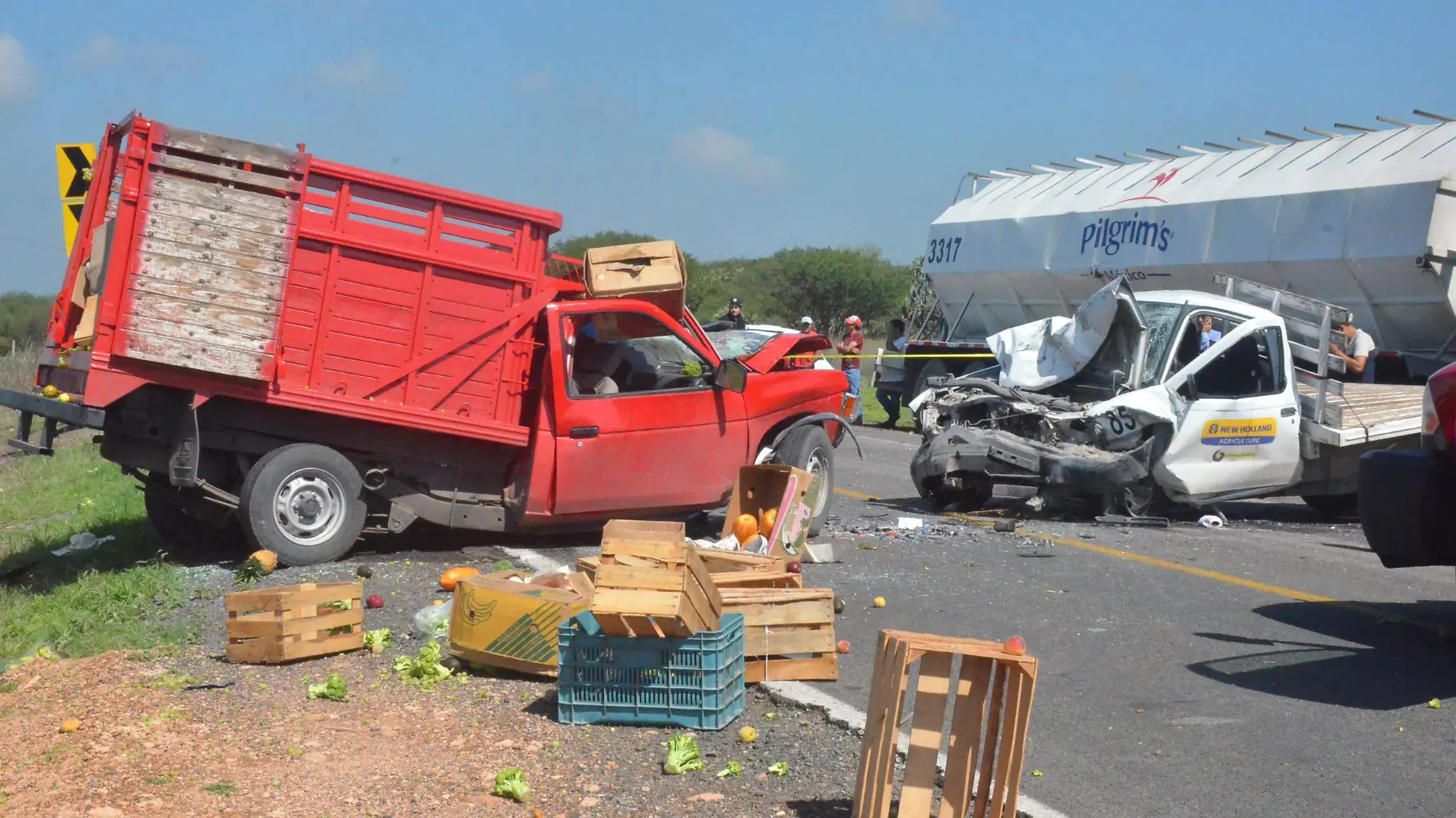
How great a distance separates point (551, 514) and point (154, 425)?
261 cm

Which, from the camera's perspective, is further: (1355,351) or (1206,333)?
(1355,351)

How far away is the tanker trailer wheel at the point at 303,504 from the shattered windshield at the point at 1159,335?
711 centimetres

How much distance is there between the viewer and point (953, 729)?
14.1ft

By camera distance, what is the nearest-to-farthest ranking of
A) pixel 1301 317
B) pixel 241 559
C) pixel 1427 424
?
1. pixel 1427 424
2. pixel 241 559
3. pixel 1301 317

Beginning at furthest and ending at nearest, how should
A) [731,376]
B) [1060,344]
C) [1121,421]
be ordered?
[1060,344] → [1121,421] → [731,376]

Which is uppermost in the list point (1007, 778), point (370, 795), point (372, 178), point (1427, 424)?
point (372, 178)

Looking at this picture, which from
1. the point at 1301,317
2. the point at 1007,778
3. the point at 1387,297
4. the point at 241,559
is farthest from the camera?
the point at 1387,297

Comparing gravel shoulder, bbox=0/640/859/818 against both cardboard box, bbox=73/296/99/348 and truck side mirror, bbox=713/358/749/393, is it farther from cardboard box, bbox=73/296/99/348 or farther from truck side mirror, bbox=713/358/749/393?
truck side mirror, bbox=713/358/749/393

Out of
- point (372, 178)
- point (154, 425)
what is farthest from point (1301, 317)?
point (154, 425)

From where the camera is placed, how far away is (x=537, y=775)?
5.12m

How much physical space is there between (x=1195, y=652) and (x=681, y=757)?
129 inches

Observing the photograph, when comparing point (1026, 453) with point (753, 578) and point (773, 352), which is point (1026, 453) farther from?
point (753, 578)

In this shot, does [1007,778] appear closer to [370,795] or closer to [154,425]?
[370,795]

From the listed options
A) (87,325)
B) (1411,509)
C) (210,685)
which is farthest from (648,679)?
(87,325)
